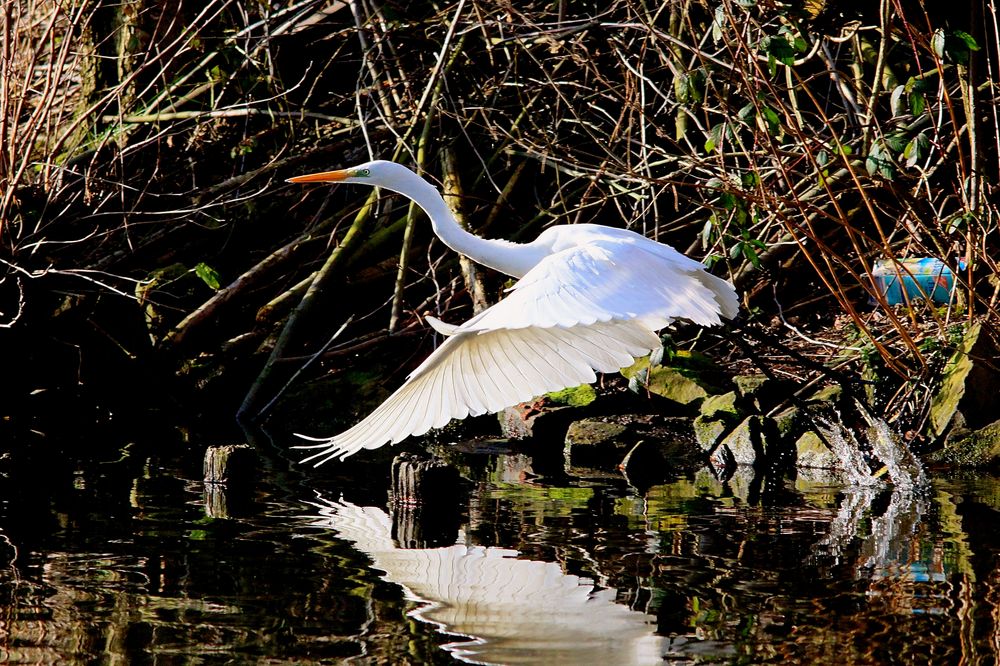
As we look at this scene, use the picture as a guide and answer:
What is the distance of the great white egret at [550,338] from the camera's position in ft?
13.1

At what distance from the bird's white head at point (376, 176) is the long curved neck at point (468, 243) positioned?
34 mm

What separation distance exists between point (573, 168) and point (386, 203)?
1.39 metres

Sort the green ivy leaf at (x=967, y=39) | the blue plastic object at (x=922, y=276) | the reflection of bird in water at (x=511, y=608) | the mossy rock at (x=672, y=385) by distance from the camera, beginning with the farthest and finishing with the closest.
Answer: the mossy rock at (x=672, y=385), the blue plastic object at (x=922, y=276), the green ivy leaf at (x=967, y=39), the reflection of bird in water at (x=511, y=608)

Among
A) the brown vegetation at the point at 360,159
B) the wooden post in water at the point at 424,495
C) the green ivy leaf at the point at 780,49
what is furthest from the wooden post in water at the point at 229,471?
the green ivy leaf at the point at 780,49

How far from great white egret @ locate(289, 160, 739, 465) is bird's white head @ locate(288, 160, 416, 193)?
98cm

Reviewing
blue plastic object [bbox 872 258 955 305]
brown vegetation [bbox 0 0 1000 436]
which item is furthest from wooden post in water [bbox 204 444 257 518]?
blue plastic object [bbox 872 258 955 305]

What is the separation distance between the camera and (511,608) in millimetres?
3203

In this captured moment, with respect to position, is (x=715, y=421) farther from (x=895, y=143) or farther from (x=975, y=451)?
(x=895, y=143)

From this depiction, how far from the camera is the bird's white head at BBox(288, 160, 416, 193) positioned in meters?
5.35

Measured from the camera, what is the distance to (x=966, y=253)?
5.96 meters

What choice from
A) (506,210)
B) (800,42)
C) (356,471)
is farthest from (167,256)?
(800,42)

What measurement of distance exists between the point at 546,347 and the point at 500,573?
1113 millimetres

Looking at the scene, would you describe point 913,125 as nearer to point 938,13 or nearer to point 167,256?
point 938,13

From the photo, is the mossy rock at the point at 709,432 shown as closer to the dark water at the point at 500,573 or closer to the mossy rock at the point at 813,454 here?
the mossy rock at the point at 813,454
